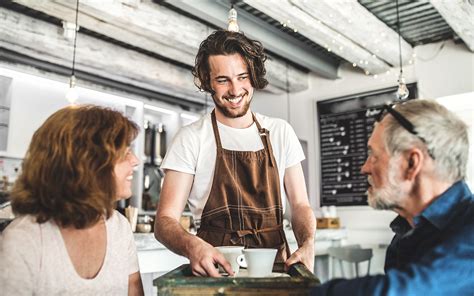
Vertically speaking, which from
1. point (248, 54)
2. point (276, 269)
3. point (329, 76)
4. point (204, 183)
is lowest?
point (276, 269)

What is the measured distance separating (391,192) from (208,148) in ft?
2.87

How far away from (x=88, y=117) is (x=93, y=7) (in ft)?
8.21

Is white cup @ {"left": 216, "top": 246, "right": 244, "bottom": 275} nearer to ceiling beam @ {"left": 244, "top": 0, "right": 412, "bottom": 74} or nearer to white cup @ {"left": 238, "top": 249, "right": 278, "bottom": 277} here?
white cup @ {"left": 238, "top": 249, "right": 278, "bottom": 277}

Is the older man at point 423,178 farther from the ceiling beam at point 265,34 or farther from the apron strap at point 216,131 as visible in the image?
the ceiling beam at point 265,34

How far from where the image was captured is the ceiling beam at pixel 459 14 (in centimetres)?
362

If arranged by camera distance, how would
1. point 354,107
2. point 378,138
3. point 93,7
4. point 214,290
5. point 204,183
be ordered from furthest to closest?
point 354,107 → point 93,7 → point 204,183 → point 378,138 → point 214,290

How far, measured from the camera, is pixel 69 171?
126cm

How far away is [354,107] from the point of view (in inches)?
209

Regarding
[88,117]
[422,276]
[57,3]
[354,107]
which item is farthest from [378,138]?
[354,107]

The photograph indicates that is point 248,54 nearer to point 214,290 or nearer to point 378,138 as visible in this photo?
point 378,138

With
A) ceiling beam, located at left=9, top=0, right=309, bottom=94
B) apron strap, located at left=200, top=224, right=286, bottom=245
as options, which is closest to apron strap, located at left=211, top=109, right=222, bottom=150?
apron strap, located at left=200, top=224, right=286, bottom=245

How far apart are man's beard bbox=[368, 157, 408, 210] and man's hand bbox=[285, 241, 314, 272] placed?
329 mm

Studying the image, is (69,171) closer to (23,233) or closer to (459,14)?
(23,233)

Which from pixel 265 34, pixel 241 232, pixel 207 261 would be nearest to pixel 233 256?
pixel 207 261
